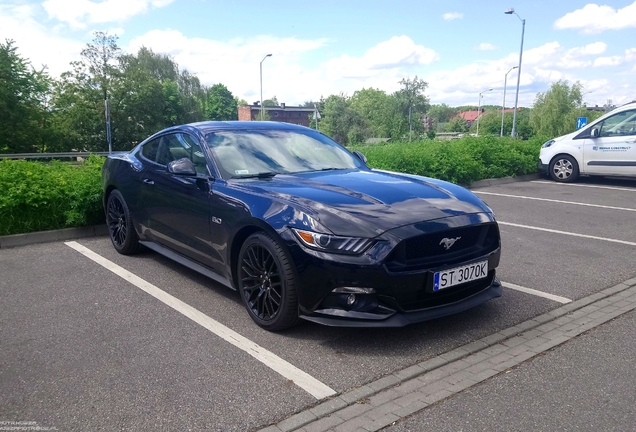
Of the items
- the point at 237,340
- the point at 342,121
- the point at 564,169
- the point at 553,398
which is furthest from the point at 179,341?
the point at 342,121

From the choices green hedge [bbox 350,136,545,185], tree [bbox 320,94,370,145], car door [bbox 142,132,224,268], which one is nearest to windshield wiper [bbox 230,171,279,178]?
car door [bbox 142,132,224,268]

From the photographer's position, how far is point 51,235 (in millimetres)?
7086

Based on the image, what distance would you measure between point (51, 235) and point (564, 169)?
11722 mm

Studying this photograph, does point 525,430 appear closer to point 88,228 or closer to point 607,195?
point 88,228

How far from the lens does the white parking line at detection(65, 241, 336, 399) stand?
3.27 metres

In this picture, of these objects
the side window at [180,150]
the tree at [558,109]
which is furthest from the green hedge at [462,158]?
the tree at [558,109]

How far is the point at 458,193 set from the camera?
4418 mm

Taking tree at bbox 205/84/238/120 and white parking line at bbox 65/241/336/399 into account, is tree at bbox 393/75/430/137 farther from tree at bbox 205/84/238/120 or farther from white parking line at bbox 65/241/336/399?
white parking line at bbox 65/241/336/399

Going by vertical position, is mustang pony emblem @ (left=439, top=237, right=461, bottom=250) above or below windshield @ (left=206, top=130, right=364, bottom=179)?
below

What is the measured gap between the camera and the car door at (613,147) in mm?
12211

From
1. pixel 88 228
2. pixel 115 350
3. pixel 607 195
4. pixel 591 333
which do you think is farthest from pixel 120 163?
pixel 607 195

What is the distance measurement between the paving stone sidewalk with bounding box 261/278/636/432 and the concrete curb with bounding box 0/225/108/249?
538 cm

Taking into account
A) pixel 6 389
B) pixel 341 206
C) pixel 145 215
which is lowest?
pixel 6 389

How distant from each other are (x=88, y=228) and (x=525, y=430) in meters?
6.30
